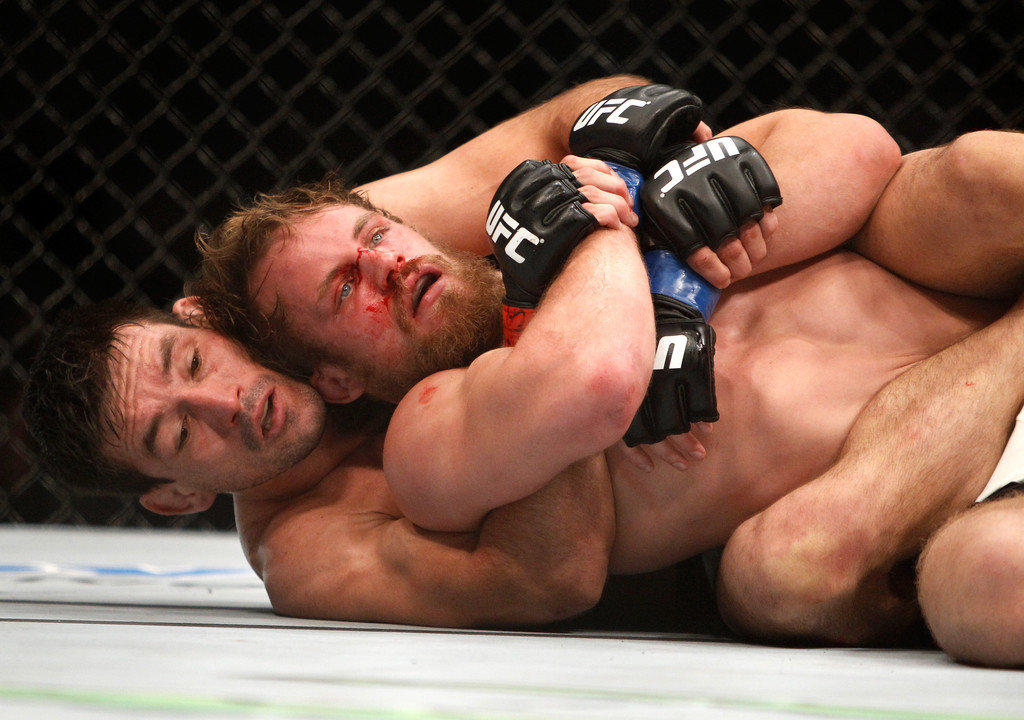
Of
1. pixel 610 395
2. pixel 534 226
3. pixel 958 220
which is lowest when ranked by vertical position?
pixel 958 220

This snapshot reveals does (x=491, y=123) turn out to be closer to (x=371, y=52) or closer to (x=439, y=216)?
(x=371, y=52)

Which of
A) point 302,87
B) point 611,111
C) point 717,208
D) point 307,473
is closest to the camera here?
point 717,208

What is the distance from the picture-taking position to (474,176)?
1.40 m

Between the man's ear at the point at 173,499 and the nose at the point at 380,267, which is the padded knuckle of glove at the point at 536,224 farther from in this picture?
the man's ear at the point at 173,499

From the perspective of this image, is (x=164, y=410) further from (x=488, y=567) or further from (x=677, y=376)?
(x=677, y=376)

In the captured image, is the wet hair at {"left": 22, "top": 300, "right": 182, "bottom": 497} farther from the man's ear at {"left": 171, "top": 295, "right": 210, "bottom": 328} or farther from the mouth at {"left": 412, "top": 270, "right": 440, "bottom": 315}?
the mouth at {"left": 412, "top": 270, "right": 440, "bottom": 315}

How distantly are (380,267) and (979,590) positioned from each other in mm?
702

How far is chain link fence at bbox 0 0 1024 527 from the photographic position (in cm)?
261

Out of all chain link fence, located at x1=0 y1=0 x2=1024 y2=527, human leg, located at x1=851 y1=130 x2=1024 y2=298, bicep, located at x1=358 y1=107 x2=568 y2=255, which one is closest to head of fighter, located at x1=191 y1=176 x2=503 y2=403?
bicep, located at x1=358 y1=107 x2=568 y2=255

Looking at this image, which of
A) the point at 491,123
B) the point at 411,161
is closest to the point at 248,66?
the point at 411,161

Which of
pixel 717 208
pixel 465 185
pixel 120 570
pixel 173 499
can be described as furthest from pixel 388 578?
pixel 120 570

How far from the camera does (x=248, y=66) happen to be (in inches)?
105

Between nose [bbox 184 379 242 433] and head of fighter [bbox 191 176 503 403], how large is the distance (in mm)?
80

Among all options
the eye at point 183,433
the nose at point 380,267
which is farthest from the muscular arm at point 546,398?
the eye at point 183,433
